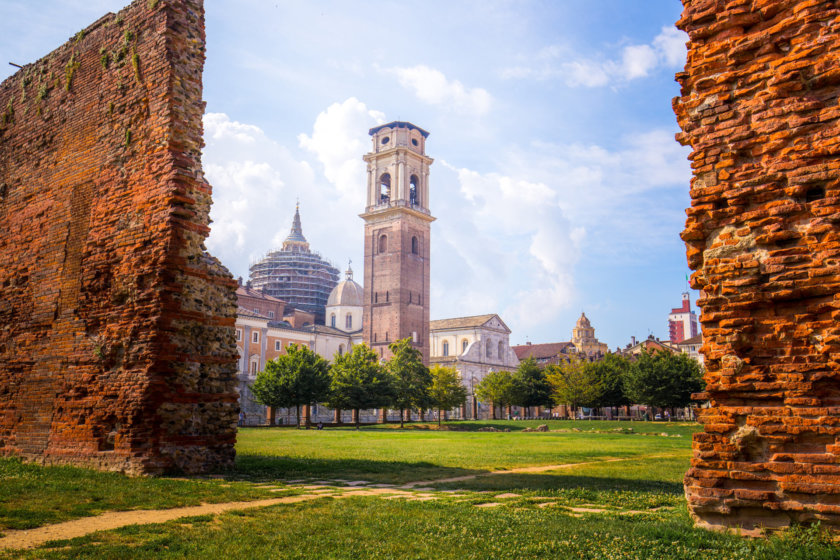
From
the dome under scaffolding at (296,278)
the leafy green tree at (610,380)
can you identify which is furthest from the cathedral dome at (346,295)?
the leafy green tree at (610,380)

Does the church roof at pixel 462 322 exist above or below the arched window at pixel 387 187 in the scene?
below

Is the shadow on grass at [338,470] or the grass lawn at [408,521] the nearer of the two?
the grass lawn at [408,521]

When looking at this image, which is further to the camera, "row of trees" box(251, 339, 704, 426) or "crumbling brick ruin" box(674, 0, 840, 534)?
"row of trees" box(251, 339, 704, 426)

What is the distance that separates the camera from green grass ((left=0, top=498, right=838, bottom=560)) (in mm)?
4176

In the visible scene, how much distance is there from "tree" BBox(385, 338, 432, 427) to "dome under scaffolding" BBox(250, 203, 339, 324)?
33.3m

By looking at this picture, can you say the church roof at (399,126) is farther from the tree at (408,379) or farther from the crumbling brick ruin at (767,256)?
the crumbling brick ruin at (767,256)

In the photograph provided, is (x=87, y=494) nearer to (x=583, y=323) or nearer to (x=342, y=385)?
(x=342, y=385)

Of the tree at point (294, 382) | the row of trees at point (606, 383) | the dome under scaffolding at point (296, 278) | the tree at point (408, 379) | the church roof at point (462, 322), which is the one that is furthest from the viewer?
the dome under scaffolding at point (296, 278)

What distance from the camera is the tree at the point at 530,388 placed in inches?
2087

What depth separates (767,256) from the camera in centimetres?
498

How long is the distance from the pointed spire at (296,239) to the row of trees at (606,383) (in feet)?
131

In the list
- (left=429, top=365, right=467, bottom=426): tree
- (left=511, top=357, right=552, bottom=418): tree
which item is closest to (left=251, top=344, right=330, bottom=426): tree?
(left=429, top=365, right=467, bottom=426): tree

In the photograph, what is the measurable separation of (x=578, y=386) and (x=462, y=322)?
107 feet

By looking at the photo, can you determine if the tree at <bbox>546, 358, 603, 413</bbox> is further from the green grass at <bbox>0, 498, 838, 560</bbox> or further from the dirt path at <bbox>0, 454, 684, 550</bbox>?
the green grass at <bbox>0, 498, 838, 560</bbox>
